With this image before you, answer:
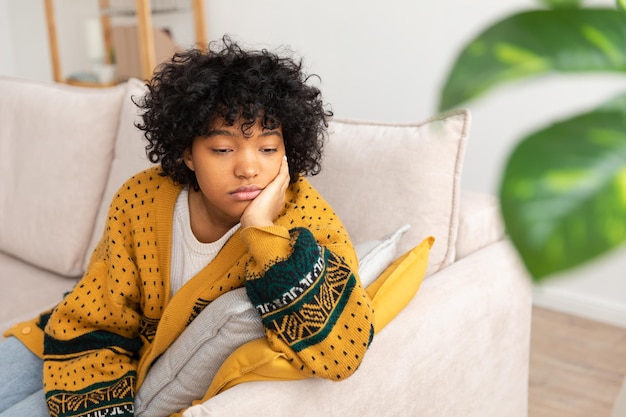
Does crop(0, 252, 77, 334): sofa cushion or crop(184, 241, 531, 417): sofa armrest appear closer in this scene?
crop(184, 241, 531, 417): sofa armrest

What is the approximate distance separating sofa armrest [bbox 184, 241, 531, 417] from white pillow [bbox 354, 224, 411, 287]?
86mm

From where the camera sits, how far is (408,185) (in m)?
1.47

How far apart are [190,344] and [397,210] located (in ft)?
1.81

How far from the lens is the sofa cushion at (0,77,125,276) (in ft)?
6.63

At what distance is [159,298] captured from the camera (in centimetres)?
129

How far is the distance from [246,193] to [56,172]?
102cm

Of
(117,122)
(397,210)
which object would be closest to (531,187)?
(397,210)

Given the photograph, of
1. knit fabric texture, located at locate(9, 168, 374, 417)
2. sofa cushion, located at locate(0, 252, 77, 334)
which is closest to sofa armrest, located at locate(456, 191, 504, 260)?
knit fabric texture, located at locate(9, 168, 374, 417)

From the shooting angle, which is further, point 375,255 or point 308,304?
point 375,255

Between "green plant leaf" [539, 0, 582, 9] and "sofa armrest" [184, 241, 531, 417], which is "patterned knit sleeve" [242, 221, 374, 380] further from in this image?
"green plant leaf" [539, 0, 582, 9]

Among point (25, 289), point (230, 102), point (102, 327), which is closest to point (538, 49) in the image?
point (230, 102)

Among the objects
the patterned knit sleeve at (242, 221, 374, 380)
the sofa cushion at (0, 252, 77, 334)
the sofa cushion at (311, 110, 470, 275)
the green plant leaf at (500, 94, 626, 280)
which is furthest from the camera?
the sofa cushion at (0, 252, 77, 334)

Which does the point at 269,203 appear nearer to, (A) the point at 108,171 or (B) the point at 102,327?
(B) the point at 102,327

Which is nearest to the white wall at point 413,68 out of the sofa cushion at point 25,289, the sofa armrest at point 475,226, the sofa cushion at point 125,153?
the sofa armrest at point 475,226
